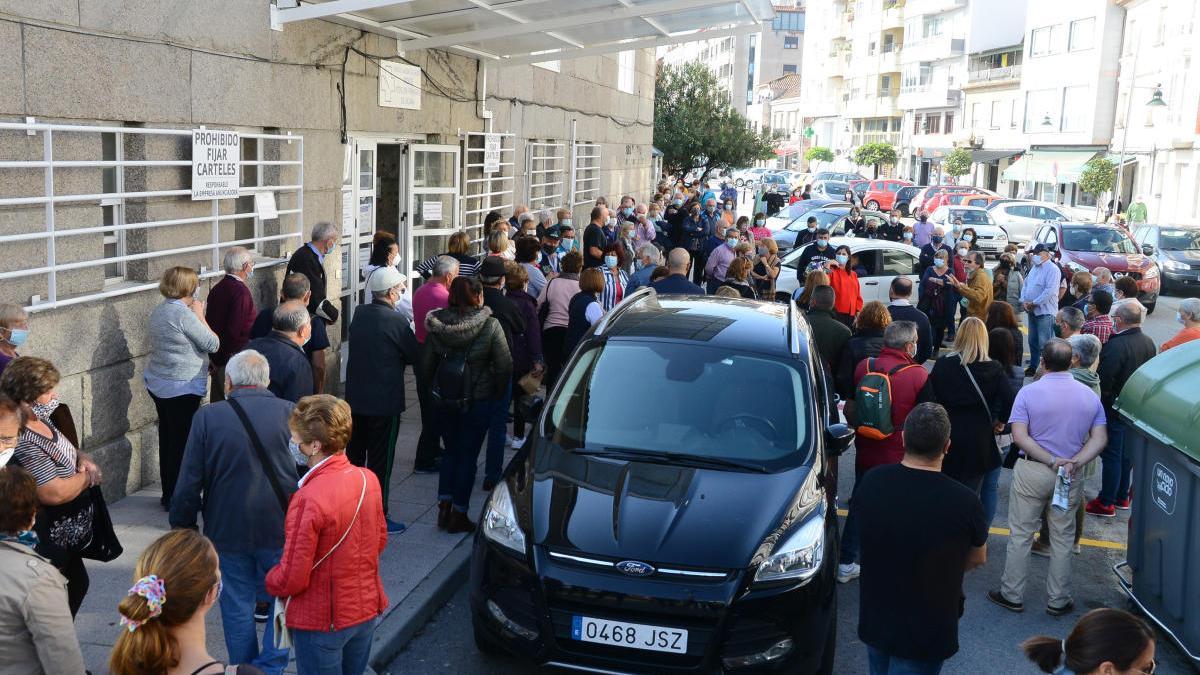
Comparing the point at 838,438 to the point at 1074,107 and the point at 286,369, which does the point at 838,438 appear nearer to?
the point at 286,369

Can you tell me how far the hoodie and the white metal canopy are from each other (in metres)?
3.21

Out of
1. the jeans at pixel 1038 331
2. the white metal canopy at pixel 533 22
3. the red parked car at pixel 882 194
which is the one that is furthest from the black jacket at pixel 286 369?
the red parked car at pixel 882 194

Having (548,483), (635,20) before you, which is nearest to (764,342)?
(548,483)

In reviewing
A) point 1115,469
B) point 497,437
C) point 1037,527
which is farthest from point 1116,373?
point 497,437

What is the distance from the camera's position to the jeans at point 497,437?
25.7 ft

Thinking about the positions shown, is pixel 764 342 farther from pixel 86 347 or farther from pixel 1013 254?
pixel 1013 254

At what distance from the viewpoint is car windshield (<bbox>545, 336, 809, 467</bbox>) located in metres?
5.98

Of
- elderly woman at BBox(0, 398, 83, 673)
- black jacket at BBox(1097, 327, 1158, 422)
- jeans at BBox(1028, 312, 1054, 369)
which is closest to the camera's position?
elderly woman at BBox(0, 398, 83, 673)

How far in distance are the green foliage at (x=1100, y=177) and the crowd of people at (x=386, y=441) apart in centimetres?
3556

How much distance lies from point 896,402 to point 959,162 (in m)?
58.8

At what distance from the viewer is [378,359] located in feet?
23.3

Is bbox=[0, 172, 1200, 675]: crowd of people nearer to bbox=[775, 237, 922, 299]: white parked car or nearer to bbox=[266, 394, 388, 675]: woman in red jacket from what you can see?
bbox=[266, 394, 388, 675]: woman in red jacket

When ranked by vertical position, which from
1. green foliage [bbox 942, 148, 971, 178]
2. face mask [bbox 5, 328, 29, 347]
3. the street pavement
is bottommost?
the street pavement

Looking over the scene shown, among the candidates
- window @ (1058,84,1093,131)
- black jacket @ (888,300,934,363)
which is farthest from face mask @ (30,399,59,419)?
window @ (1058,84,1093,131)
